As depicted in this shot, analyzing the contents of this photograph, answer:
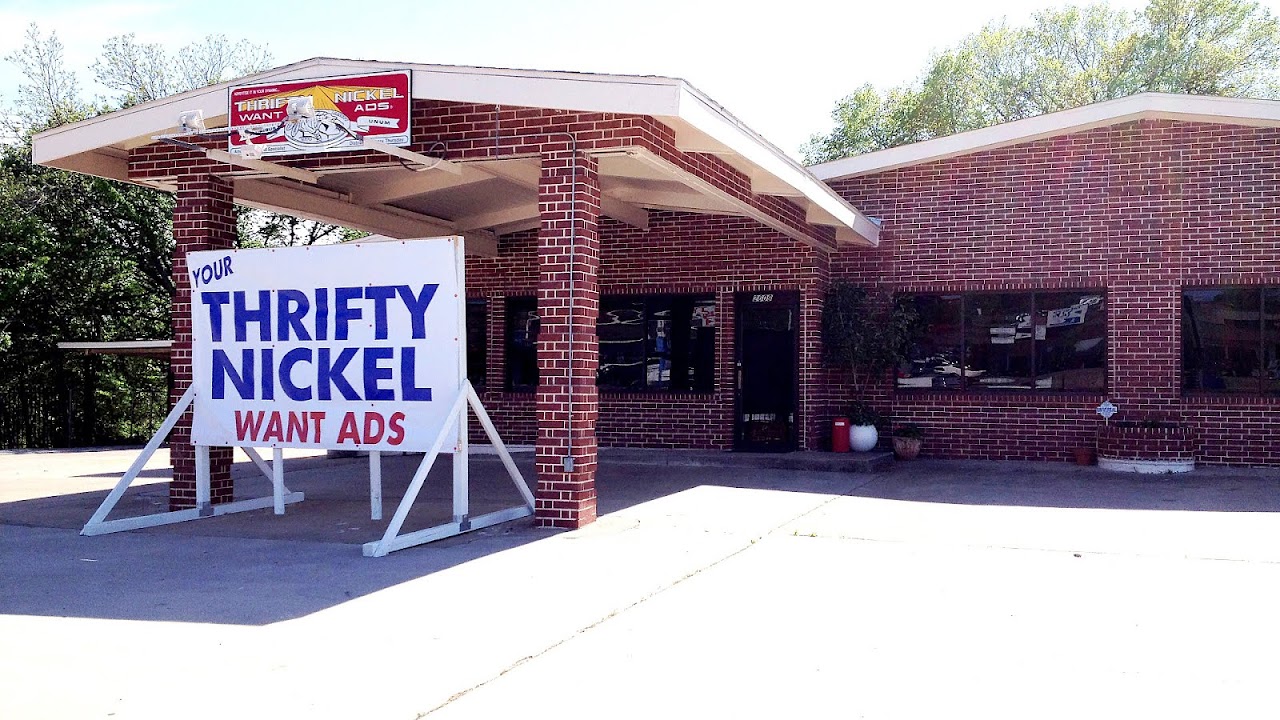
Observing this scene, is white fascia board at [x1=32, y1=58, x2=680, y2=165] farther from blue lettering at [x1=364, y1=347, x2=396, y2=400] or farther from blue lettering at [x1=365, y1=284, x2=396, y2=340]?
blue lettering at [x1=364, y1=347, x2=396, y2=400]

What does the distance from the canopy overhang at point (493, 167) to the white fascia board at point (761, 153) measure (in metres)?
0.02

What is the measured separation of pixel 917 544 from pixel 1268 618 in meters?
2.61

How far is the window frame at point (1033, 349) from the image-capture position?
13648mm

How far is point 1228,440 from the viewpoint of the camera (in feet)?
43.0

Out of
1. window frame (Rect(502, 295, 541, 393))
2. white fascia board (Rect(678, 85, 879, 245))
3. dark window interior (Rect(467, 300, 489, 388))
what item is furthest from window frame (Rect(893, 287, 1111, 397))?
dark window interior (Rect(467, 300, 489, 388))

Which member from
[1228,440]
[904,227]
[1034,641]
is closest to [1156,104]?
[904,227]

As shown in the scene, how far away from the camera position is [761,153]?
32.9 ft

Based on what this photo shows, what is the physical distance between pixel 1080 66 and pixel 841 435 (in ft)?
97.0

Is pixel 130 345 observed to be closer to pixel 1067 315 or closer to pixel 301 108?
pixel 301 108

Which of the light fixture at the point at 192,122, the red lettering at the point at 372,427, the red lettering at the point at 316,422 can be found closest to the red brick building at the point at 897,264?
the light fixture at the point at 192,122

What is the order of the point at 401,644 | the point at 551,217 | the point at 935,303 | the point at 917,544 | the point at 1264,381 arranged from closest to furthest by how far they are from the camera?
the point at 401,644 < the point at 917,544 < the point at 551,217 < the point at 1264,381 < the point at 935,303

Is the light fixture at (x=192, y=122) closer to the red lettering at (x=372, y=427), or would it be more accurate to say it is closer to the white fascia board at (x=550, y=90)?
the white fascia board at (x=550, y=90)

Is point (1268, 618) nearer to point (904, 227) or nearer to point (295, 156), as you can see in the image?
point (295, 156)

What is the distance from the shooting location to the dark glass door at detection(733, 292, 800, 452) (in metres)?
14.5
